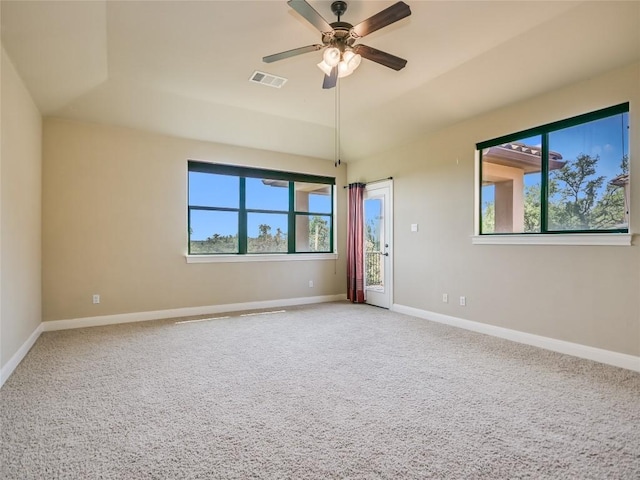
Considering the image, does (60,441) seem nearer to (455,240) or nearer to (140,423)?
(140,423)

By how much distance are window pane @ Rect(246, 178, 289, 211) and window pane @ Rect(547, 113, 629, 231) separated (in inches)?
155

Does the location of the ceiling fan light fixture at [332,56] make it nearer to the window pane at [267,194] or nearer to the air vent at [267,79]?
the air vent at [267,79]

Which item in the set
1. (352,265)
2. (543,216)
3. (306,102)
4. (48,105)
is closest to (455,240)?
(543,216)

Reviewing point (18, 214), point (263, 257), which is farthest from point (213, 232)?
point (18, 214)

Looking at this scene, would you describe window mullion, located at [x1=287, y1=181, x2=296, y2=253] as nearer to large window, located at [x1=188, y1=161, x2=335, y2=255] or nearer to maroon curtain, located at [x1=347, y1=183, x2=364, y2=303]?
large window, located at [x1=188, y1=161, x2=335, y2=255]

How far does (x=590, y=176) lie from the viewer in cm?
335

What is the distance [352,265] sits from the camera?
243 inches

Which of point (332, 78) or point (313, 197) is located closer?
point (332, 78)

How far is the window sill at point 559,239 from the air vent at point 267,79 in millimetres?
3047

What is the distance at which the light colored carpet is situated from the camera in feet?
5.68

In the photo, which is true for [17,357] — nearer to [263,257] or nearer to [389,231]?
[263,257]

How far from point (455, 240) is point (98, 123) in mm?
5043

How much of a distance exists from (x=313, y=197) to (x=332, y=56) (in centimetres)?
374

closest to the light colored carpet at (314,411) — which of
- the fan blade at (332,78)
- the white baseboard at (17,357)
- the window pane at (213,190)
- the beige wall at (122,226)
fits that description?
the white baseboard at (17,357)
